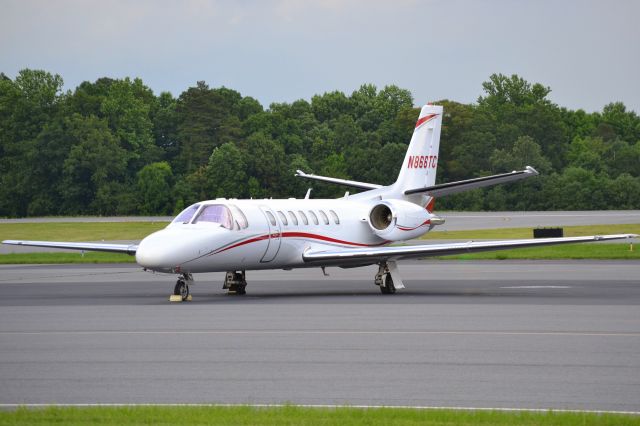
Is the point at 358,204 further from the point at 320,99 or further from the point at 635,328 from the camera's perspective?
the point at 320,99

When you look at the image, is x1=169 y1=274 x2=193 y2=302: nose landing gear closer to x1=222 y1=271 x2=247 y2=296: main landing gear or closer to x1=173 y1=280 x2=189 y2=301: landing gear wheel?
x1=173 y1=280 x2=189 y2=301: landing gear wheel

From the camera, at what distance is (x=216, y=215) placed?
2498 cm

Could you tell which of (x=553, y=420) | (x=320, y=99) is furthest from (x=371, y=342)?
(x=320, y=99)

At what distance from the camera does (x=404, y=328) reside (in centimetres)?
1708

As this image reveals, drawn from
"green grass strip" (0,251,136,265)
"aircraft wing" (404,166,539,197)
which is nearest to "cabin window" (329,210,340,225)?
"aircraft wing" (404,166,539,197)

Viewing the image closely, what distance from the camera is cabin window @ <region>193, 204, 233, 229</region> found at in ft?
81.4

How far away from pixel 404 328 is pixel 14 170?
82822 mm

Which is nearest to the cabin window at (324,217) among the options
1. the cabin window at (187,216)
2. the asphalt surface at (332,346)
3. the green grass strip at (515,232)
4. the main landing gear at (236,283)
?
the asphalt surface at (332,346)

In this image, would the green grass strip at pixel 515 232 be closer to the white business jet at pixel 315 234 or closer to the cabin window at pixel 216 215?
the white business jet at pixel 315 234

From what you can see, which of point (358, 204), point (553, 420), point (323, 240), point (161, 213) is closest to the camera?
point (553, 420)

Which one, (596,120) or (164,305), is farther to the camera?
(596,120)

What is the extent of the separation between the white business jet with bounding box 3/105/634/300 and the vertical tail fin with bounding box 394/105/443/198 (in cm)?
3

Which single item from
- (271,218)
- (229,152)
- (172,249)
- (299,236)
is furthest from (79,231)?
(172,249)

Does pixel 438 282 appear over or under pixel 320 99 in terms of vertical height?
under
